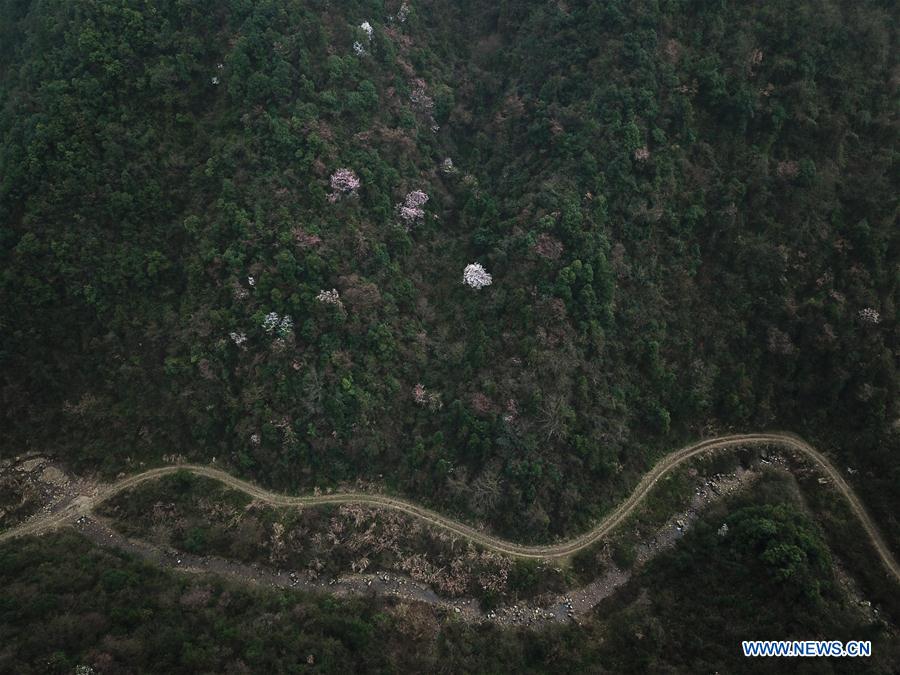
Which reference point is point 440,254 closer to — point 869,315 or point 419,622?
point 419,622

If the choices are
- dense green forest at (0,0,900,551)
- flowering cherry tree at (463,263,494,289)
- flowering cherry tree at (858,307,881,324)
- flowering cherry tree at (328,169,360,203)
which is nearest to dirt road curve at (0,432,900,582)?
dense green forest at (0,0,900,551)

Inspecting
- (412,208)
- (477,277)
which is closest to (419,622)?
(477,277)

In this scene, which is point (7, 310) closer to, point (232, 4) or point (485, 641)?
point (232, 4)

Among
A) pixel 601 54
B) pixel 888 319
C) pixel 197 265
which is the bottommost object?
pixel 197 265

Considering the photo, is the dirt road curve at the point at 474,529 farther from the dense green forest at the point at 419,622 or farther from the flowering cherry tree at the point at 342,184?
the flowering cherry tree at the point at 342,184

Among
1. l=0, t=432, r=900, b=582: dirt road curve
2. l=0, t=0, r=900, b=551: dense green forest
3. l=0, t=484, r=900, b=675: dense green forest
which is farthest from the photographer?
l=0, t=0, r=900, b=551: dense green forest

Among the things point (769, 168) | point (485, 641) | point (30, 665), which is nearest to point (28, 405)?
point (30, 665)

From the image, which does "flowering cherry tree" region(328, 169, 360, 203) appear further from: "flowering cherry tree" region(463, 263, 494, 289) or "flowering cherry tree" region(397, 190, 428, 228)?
"flowering cherry tree" region(463, 263, 494, 289)
